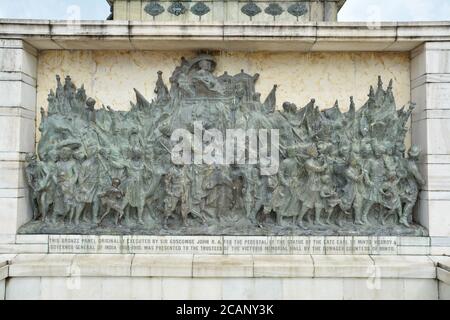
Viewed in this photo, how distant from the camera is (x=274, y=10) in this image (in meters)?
8.73

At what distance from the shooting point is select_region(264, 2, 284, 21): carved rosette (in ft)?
28.6

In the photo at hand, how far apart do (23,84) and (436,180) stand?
762 cm

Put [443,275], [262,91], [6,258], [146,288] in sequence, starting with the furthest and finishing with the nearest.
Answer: [262,91]
[6,258]
[146,288]
[443,275]

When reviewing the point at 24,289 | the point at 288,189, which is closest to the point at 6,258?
the point at 24,289

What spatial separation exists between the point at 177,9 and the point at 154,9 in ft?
1.60

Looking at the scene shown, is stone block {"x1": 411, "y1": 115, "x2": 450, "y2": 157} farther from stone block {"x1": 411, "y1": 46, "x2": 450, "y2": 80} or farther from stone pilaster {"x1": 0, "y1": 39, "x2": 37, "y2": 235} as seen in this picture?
stone pilaster {"x1": 0, "y1": 39, "x2": 37, "y2": 235}

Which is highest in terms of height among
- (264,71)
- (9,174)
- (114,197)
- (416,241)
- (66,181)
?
(264,71)

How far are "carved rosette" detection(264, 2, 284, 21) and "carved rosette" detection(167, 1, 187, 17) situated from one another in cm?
174

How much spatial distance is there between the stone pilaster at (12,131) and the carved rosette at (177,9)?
9.75 ft

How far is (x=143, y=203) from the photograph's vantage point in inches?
291

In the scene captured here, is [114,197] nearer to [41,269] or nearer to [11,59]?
[41,269]

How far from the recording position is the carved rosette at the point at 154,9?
344 inches
